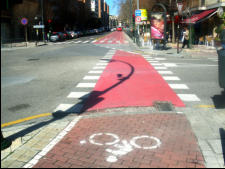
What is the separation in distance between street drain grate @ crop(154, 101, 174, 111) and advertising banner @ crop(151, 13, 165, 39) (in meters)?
16.5

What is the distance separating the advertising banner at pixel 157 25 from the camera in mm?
23209

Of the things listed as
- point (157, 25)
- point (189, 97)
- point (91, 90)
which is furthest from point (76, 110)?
point (157, 25)

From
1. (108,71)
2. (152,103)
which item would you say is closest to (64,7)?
(108,71)

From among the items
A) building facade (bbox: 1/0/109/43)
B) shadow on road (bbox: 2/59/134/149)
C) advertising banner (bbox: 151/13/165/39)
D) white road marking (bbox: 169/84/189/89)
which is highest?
building facade (bbox: 1/0/109/43)

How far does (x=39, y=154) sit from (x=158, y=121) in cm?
272

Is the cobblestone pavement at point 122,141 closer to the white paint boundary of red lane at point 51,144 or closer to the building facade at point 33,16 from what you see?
the white paint boundary of red lane at point 51,144

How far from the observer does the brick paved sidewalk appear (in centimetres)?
439

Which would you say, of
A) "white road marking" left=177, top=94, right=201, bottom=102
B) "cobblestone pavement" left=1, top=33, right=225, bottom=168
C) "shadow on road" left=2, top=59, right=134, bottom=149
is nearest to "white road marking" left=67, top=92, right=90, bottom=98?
"shadow on road" left=2, top=59, right=134, bottom=149

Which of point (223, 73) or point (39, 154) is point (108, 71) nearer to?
point (223, 73)

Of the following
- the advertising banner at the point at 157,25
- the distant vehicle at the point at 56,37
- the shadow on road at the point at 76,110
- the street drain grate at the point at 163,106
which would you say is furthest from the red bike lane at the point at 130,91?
the distant vehicle at the point at 56,37

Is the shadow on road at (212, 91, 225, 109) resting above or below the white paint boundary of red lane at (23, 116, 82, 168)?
above

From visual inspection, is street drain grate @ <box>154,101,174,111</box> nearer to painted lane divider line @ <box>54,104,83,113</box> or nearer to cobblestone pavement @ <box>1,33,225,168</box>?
cobblestone pavement @ <box>1,33,225,168</box>

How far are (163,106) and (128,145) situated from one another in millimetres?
2784

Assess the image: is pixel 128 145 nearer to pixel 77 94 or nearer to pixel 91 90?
pixel 77 94
